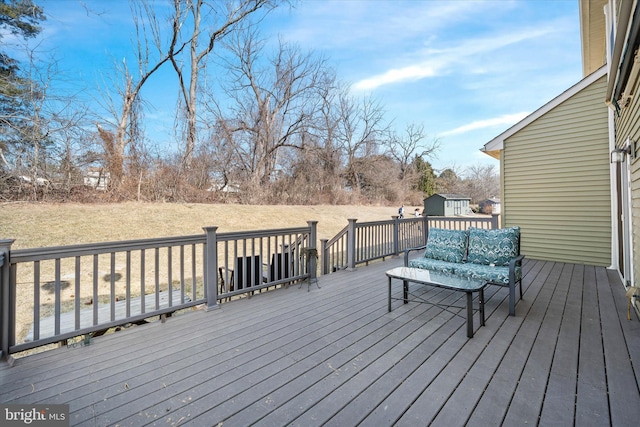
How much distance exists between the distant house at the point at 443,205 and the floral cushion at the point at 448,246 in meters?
16.9

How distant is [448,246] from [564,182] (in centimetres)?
374

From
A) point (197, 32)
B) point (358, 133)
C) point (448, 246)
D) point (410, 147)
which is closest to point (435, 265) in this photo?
point (448, 246)

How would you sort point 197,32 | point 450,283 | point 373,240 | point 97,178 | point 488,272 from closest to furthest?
point 450,283 → point 488,272 → point 373,240 → point 97,178 → point 197,32

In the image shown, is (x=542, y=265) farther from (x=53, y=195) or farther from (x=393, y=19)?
(x=53, y=195)

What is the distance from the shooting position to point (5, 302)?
2143mm

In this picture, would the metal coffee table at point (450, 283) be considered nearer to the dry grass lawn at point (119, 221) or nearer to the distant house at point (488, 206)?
the dry grass lawn at point (119, 221)

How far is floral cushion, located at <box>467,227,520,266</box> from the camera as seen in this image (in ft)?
12.4

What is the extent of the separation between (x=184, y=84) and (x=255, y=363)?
14522mm

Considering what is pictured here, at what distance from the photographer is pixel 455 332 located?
2.69 m

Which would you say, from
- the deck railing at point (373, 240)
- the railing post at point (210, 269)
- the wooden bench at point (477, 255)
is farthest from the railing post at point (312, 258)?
the railing post at point (210, 269)

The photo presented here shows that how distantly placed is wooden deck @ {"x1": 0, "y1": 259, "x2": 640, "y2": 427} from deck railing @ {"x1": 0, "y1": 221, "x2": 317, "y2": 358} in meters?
0.16

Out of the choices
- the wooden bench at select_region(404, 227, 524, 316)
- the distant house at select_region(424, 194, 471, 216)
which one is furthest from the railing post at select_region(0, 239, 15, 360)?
the distant house at select_region(424, 194, 471, 216)

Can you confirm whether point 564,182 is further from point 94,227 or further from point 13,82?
point 13,82

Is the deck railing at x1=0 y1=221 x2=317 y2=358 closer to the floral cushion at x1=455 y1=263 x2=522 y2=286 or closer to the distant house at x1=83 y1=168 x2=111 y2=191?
the floral cushion at x1=455 y1=263 x2=522 y2=286
